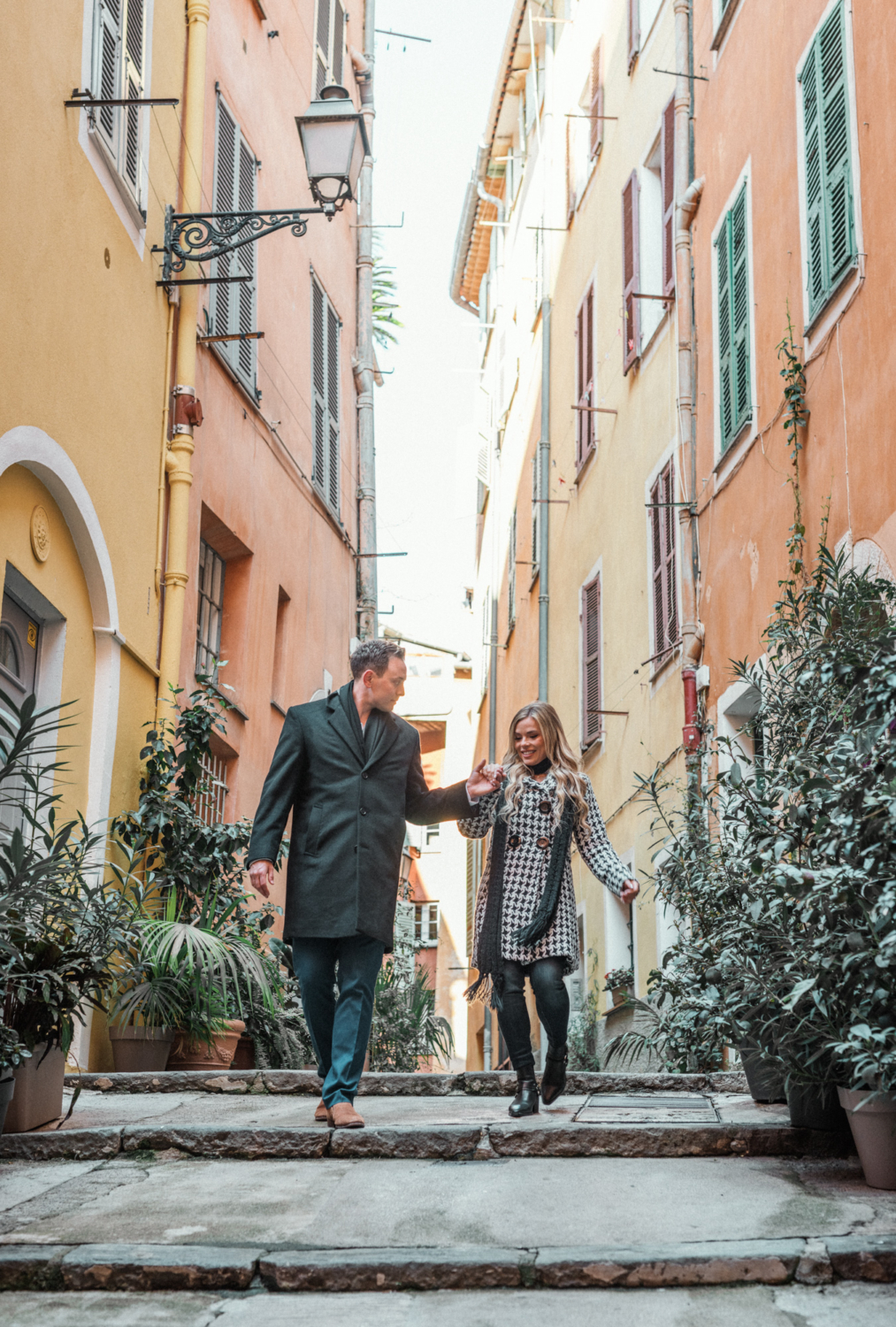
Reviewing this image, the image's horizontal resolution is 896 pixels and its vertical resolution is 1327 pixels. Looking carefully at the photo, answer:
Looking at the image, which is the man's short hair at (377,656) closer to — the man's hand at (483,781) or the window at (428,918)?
the man's hand at (483,781)

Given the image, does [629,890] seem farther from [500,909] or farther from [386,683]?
[386,683]

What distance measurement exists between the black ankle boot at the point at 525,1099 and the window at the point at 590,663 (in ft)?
30.9

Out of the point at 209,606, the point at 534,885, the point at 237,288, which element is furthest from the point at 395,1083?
the point at 237,288

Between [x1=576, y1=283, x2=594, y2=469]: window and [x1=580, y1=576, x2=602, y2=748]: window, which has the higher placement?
[x1=576, y1=283, x2=594, y2=469]: window

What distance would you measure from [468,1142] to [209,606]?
24.8 feet

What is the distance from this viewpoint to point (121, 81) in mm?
9336

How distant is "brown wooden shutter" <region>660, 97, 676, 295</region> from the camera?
41.2 ft

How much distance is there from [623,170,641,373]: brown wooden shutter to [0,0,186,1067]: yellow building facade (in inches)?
192

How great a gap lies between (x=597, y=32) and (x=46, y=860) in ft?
48.5

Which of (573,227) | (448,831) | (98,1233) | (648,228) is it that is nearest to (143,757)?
(98,1233)

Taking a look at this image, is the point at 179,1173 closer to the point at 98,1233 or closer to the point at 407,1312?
the point at 98,1233

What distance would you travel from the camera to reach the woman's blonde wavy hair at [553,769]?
20.1 feet

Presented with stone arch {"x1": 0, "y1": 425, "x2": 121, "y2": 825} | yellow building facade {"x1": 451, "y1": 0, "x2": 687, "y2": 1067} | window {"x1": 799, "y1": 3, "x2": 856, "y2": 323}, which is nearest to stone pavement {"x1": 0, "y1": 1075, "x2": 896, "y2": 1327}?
yellow building facade {"x1": 451, "y1": 0, "x2": 687, "y2": 1067}

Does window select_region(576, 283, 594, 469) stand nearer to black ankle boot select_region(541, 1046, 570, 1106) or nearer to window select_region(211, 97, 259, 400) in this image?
window select_region(211, 97, 259, 400)
